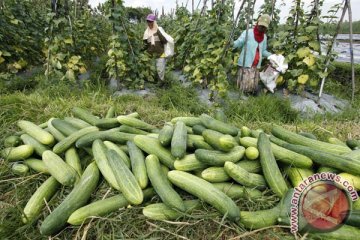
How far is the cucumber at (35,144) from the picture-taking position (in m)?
2.66

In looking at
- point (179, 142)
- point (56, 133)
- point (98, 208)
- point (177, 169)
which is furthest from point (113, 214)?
point (56, 133)

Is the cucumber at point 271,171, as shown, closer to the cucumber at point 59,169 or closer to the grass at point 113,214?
the grass at point 113,214

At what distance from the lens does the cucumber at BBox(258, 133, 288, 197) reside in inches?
81.5

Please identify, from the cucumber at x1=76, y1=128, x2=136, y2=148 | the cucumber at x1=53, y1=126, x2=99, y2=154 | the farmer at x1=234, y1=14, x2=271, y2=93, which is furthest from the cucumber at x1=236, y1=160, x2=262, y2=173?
the farmer at x1=234, y1=14, x2=271, y2=93

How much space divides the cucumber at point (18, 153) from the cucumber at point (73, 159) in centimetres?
32

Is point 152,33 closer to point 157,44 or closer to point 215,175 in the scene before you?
point 157,44

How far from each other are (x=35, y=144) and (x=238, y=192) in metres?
1.76

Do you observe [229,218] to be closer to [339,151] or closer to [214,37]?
[339,151]

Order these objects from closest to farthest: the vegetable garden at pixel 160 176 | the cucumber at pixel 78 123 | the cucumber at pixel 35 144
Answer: the vegetable garden at pixel 160 176, the cucumber at pixel 35 144, the cucumber at pixel 78 123

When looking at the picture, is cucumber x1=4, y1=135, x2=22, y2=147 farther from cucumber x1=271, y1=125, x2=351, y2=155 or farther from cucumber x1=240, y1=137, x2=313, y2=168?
cucumber x1=271, y1=125, x2=351, y2=155

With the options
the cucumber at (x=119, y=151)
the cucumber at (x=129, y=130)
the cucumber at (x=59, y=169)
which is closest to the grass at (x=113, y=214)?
the cucumber at (x=59, y=169)

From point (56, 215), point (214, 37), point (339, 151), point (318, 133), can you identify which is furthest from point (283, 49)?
point (56, 215)

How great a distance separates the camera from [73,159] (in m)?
2.50

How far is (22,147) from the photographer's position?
263 centimetres
